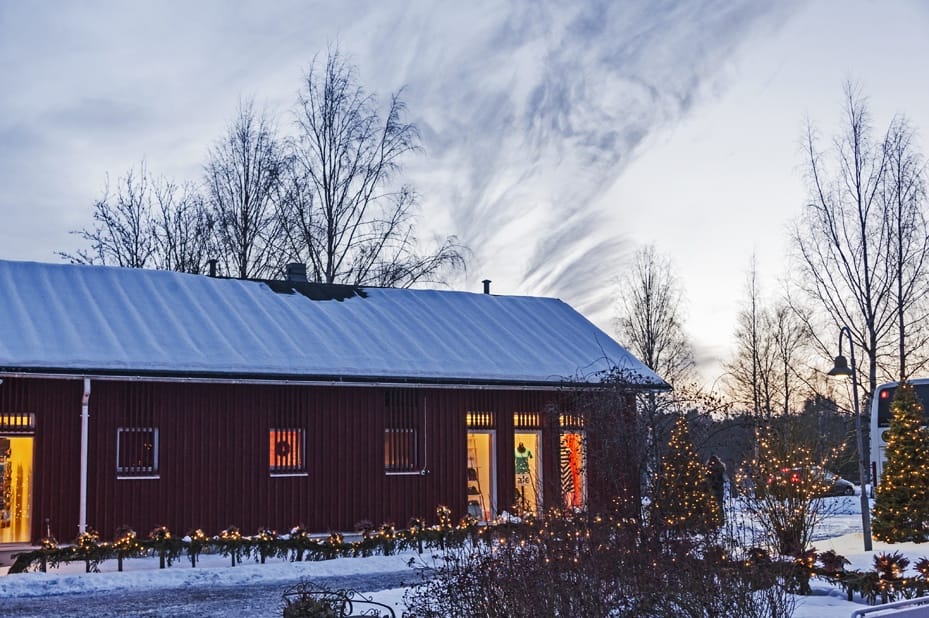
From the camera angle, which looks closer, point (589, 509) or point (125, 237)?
point (589, 509)

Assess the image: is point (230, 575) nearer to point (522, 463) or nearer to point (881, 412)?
point (522, 463)

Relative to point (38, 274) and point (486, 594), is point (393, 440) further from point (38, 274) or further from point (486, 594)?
point (486, 594)

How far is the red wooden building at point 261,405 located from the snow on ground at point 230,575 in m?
1.69

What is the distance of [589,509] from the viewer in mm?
13281

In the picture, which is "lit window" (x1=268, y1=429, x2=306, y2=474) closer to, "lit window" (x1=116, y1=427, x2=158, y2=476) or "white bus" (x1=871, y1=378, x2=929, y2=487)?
"lit window" (x1=116, y1=427, x2=158, y2=476)

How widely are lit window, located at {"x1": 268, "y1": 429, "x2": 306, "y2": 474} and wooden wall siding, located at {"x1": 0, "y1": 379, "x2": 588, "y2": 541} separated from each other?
0.41 feet

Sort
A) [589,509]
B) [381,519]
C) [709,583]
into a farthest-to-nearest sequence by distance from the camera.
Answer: [381,519], [589,509], [709,583]

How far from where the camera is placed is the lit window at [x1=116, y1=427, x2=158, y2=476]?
61.8 ft

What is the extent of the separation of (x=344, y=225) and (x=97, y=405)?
2012cm

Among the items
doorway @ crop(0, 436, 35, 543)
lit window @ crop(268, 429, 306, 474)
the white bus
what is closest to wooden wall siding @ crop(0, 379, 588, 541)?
lit window @ crop(268, 429, 306, 474)

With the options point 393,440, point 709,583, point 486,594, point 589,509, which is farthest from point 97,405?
point 709,583

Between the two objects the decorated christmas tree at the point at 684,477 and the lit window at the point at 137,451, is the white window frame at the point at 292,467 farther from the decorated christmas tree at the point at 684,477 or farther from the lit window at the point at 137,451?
the decorated christmas tree at the point at 684,477

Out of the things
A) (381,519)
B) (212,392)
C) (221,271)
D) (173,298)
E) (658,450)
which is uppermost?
(221,271)

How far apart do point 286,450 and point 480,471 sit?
17.1ft
